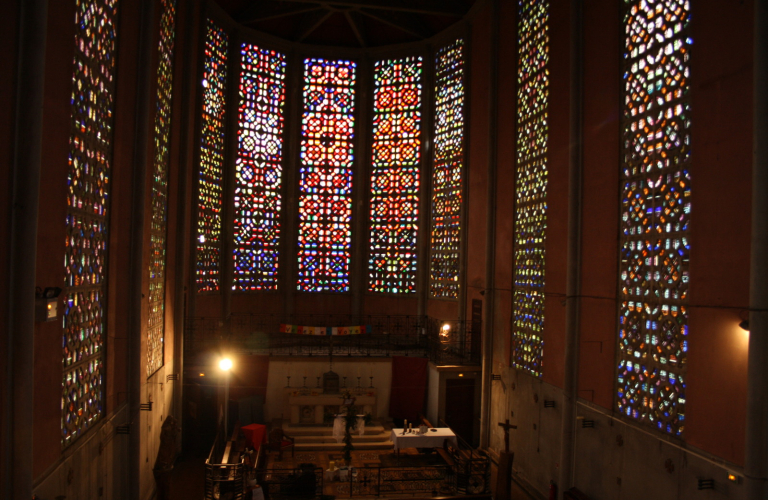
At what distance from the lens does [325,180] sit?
64.7 feet

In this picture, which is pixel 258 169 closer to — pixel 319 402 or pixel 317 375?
pixel 317 375

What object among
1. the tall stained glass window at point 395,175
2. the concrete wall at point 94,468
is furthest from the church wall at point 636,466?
the tall stained glass window at point 395,175

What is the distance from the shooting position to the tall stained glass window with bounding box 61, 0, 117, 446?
742 cm

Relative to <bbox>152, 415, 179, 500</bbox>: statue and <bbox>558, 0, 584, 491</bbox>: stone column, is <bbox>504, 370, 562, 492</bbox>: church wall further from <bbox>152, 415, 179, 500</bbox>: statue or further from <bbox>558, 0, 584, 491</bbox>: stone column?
<bbox>152, 415, 179, 500</bbox>: statue

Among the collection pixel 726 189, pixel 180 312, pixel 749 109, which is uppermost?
pixel 749 109

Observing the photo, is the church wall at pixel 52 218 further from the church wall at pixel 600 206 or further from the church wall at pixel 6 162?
the church wall at pixel 600 206

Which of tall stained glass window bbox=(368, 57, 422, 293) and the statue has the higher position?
tall stained glass window bbox=(368, 57, 422, 293)

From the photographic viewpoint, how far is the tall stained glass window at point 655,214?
8.16 metres

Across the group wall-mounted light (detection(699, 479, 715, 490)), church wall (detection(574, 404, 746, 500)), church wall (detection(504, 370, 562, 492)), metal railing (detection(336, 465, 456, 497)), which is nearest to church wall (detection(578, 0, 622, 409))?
church wall (detection(574, 404, 746, 500))

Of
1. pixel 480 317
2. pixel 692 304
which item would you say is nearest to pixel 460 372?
pixel 480 317

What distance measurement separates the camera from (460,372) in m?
14.8

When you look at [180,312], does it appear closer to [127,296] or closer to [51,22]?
[127,296]

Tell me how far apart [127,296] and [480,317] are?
350 inches

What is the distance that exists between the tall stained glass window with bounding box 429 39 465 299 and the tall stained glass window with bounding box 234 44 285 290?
5375 millimetres
